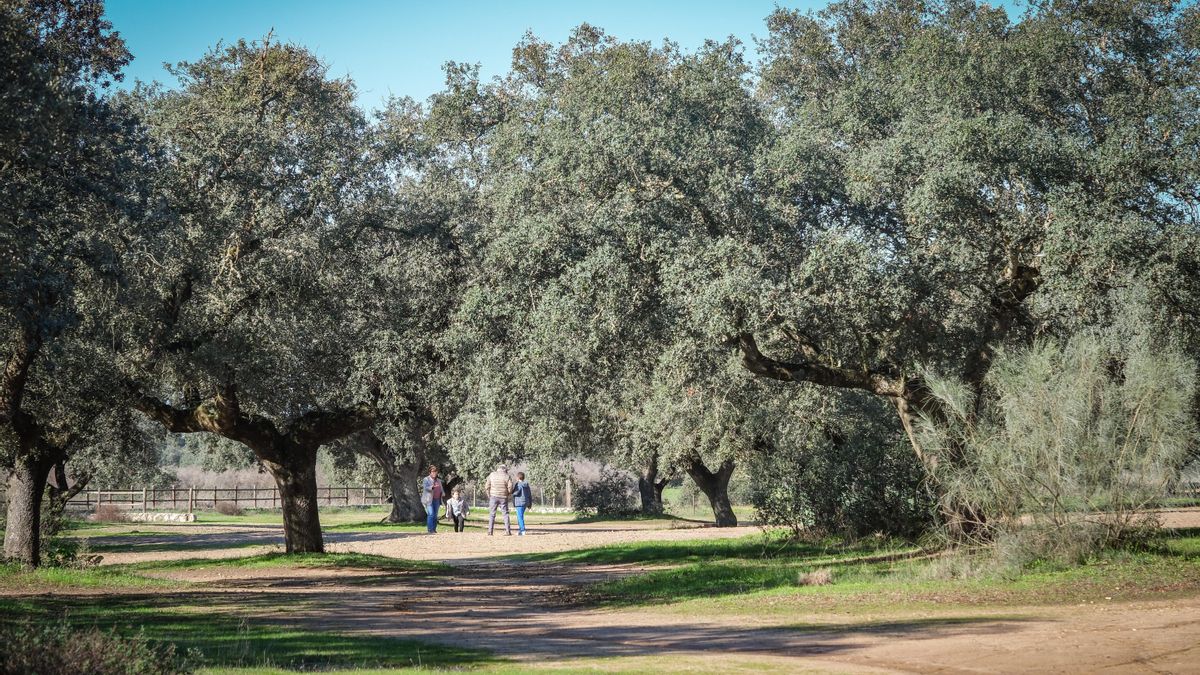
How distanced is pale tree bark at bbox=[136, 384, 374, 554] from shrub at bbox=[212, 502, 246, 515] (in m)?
41.1

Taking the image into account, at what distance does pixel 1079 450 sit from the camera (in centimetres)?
1450

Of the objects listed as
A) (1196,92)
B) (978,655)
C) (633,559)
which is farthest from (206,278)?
(1196,92)

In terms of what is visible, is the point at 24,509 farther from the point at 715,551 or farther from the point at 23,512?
the point at 715,551

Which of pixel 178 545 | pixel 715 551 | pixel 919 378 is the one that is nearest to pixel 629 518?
pixel 178 545

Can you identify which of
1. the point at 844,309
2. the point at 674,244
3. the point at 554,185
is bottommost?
the point at 844,309

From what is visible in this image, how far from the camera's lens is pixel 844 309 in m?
16.2

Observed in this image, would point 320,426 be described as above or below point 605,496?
above

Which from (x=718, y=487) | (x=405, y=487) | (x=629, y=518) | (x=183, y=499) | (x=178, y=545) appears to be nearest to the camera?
(x=178, y=545)

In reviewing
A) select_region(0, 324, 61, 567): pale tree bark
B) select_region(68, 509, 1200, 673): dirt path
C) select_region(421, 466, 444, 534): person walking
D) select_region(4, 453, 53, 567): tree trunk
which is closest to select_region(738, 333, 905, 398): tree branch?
select_region(68, 509, 1200, 673): dirt path

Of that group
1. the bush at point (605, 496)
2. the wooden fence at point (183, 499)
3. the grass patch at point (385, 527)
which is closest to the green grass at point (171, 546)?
the grass patch at point (385, 527)

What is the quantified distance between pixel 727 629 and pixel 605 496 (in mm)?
35903

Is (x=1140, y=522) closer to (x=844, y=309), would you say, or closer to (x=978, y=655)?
(x=844, y=309)

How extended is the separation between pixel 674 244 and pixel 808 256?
84.0 inches

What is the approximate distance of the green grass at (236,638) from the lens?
9.39 metres
